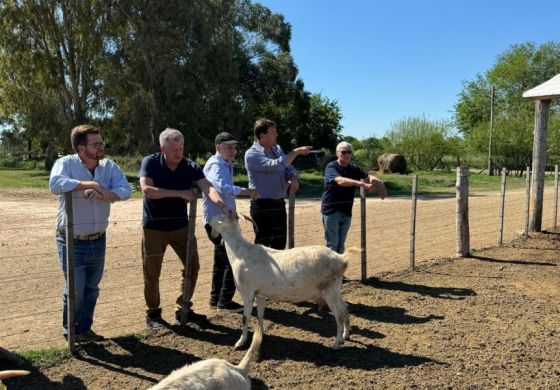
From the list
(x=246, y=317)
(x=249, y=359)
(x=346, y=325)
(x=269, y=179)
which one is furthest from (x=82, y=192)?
(x=346, y=325)

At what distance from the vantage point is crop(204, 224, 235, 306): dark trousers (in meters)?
5.79

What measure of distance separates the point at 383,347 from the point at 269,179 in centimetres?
228

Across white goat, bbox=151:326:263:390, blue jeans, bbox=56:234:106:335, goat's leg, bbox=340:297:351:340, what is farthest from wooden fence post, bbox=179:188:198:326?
white goat, bbox=151:326:263:390

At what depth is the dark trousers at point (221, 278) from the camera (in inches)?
228

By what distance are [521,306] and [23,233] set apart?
10919 millimetres

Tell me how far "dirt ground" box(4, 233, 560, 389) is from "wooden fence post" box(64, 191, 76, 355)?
0.19 meters

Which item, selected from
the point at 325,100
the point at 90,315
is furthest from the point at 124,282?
the point at 325,100

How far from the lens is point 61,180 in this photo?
4.43 metres

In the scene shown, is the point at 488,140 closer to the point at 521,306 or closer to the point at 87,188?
Result: the point at 521,306

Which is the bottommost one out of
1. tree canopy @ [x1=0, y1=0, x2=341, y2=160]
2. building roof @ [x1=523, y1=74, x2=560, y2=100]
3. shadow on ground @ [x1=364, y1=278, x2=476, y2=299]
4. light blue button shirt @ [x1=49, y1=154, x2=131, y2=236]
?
shadow on ground @ [x1=364, y1=278, x2=476, y2=299]

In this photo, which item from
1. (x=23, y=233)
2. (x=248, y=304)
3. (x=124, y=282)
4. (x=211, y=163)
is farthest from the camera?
(x=23, y=233)

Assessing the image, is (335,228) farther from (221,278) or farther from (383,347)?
(383,347)

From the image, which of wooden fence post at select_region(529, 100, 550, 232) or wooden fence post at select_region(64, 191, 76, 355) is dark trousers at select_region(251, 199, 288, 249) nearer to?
wooden fence post at select_region(64, 191, 76, 355)

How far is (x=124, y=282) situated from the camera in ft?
24.8
